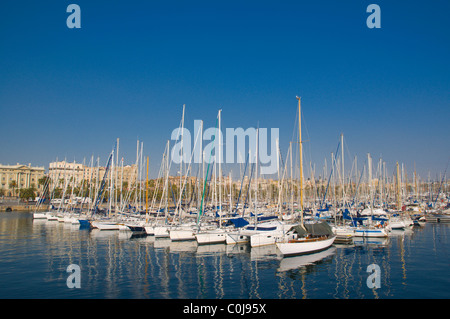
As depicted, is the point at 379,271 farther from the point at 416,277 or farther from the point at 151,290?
the point at 151,290

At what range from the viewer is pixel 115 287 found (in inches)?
807

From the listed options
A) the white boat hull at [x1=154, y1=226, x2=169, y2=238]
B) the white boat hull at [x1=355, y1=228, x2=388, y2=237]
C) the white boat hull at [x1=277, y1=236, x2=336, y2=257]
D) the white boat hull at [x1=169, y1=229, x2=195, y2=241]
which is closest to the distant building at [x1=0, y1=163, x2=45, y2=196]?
the white boat hull at [x1=154, y1=226, x2=169, y2=238]

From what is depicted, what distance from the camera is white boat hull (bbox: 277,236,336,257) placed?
95.1 feet

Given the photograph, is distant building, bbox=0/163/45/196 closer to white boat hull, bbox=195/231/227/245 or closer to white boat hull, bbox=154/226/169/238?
white boat hull, bbox=154/226/169/238

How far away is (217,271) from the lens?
2489 centimetres

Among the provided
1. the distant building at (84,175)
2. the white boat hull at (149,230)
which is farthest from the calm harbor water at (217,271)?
the distant building at (84,175)

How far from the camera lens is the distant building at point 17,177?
498 feet

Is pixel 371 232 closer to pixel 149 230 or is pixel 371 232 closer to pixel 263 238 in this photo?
pixel 263 238

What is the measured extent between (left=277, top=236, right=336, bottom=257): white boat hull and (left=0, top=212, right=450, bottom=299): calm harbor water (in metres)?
0.55

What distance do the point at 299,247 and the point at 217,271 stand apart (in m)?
8.75
